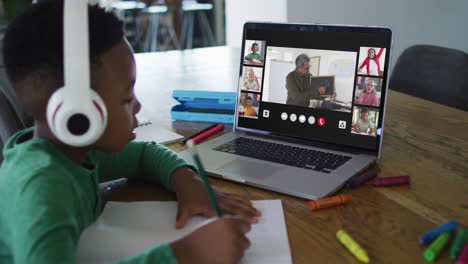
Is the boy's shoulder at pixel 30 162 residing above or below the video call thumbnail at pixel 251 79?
below

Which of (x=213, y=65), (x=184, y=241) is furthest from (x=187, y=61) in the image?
(x=184, y=241)

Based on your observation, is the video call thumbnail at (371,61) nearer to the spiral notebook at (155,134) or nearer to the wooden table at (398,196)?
the wooden table at (398,196)

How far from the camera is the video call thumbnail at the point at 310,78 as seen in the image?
1.02 meters

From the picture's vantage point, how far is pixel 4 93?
120 centimetres

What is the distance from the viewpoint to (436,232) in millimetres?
691

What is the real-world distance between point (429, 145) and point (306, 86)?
0.96ft

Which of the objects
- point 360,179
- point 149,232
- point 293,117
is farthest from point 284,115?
point 149,232

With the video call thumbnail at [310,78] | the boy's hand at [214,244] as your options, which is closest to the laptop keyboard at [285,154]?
the video call thumbnail at [310,78]

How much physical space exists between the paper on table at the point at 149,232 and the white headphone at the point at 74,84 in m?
0.17

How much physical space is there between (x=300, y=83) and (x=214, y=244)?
1.73 feet

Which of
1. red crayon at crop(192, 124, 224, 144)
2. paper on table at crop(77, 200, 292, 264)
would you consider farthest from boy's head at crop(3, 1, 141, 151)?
red crayon at crop(192, 124, 224, 144)

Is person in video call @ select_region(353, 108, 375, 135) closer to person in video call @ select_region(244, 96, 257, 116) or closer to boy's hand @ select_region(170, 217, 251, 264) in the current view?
person in video call @ select_region(244, 96, 257, 116)

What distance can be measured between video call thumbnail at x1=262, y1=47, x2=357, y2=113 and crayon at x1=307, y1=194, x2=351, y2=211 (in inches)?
10.4

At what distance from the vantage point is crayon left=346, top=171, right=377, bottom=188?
87cm
